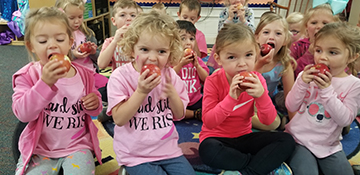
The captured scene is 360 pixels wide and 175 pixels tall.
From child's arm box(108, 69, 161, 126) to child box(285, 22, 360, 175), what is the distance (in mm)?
666

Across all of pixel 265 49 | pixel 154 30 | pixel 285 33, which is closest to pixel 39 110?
pixel 154 30

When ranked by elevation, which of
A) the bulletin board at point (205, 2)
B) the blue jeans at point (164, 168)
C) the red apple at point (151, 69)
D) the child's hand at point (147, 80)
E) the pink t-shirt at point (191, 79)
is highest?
the bulletin board at point (205, 2)

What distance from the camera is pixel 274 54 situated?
1.70m

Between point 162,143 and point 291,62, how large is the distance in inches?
48.3

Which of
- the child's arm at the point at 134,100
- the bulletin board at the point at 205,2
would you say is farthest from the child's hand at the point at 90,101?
the bulletin board at the point at 205,2

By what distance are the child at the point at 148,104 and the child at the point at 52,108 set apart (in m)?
0.14

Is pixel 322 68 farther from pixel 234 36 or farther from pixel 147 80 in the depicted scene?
pixel 147 80

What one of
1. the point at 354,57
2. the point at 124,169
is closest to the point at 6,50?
the point at 124,169

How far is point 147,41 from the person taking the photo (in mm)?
984

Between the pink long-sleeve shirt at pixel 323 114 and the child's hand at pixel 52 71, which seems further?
the pink long-sleeve shirt at pixel 323 114

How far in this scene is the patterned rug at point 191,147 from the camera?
1.29 m

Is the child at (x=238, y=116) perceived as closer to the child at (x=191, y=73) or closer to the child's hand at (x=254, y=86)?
the child's hand at (x=254, y=86)

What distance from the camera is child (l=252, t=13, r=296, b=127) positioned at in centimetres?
161

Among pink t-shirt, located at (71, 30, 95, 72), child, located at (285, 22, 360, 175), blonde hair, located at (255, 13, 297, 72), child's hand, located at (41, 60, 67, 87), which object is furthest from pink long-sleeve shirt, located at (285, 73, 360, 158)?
pink t-shirt, located at (71, 30, 95, 72)
